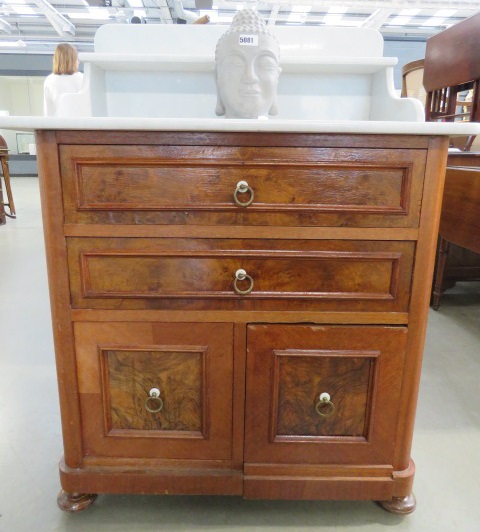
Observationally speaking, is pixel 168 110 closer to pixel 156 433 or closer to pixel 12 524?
pixel 156 433

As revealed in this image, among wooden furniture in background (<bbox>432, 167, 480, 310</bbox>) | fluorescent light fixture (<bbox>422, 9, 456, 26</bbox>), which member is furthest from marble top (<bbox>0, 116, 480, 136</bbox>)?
fluorescent light fixture (<bbox>422, 9, 456, 26</bbox>)

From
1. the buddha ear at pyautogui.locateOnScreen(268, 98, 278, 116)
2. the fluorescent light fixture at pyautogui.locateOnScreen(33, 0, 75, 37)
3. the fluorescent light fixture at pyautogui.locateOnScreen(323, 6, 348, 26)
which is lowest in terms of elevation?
the buddha ear at pyautogui.locateOnScreen(268, 98, 278, 116)

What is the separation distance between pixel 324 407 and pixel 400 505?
1.09ft

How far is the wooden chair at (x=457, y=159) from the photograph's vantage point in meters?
1.84

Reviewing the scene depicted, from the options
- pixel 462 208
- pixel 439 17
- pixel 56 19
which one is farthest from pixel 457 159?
pixel 56 19

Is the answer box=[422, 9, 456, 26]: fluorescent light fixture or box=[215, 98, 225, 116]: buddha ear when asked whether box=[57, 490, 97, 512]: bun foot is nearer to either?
box=[215, 98, 225, 116]: buddha ear

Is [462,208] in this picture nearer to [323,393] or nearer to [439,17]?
[323,393]

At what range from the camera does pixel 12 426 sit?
4.57 ft

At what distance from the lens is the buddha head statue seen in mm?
975

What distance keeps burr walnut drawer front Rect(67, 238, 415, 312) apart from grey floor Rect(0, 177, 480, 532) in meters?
0.54

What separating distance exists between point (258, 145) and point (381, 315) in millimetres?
439

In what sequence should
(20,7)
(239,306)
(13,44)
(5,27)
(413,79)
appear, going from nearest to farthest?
(239,306) → (413,79) → (20,7) → (5,27) → (13,44)

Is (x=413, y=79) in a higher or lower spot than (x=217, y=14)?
lower

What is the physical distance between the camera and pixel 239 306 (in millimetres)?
921
